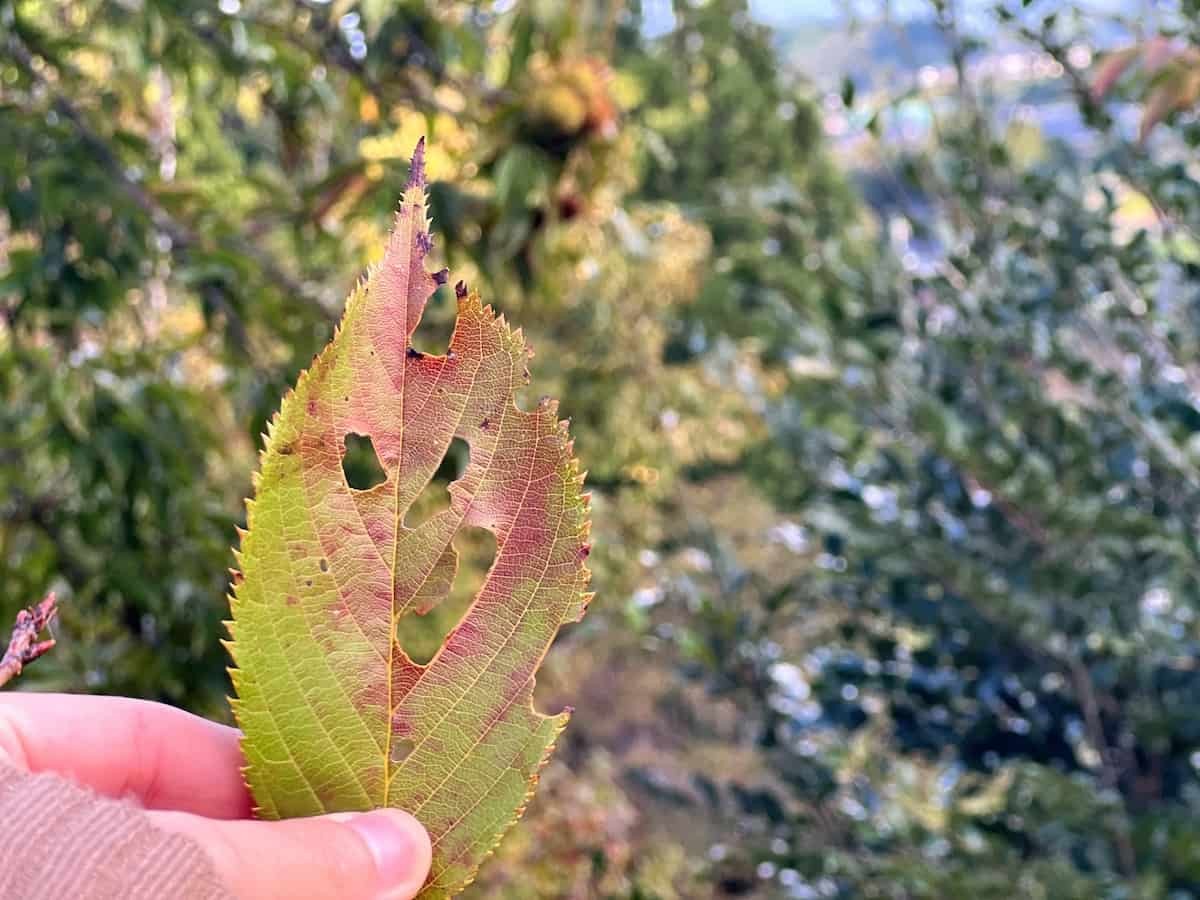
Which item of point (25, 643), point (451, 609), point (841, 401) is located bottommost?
point (451, 609)

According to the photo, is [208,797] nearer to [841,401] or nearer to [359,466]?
[359,466]

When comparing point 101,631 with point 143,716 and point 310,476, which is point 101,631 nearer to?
point 143,716

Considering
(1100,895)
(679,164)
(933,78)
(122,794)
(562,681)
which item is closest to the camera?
(122,794)

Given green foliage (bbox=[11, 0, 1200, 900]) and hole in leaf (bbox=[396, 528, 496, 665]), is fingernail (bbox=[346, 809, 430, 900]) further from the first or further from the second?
hole in leaf (bbox=[396, 528, 496, 665])

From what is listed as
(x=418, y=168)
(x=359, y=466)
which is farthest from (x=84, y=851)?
(x=359, y=466)

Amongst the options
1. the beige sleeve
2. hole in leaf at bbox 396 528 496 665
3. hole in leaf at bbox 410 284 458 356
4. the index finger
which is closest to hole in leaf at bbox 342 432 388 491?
hole in leaf at bbox 410 284 458 356

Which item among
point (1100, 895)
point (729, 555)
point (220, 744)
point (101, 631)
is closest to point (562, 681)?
point (729, 555)
